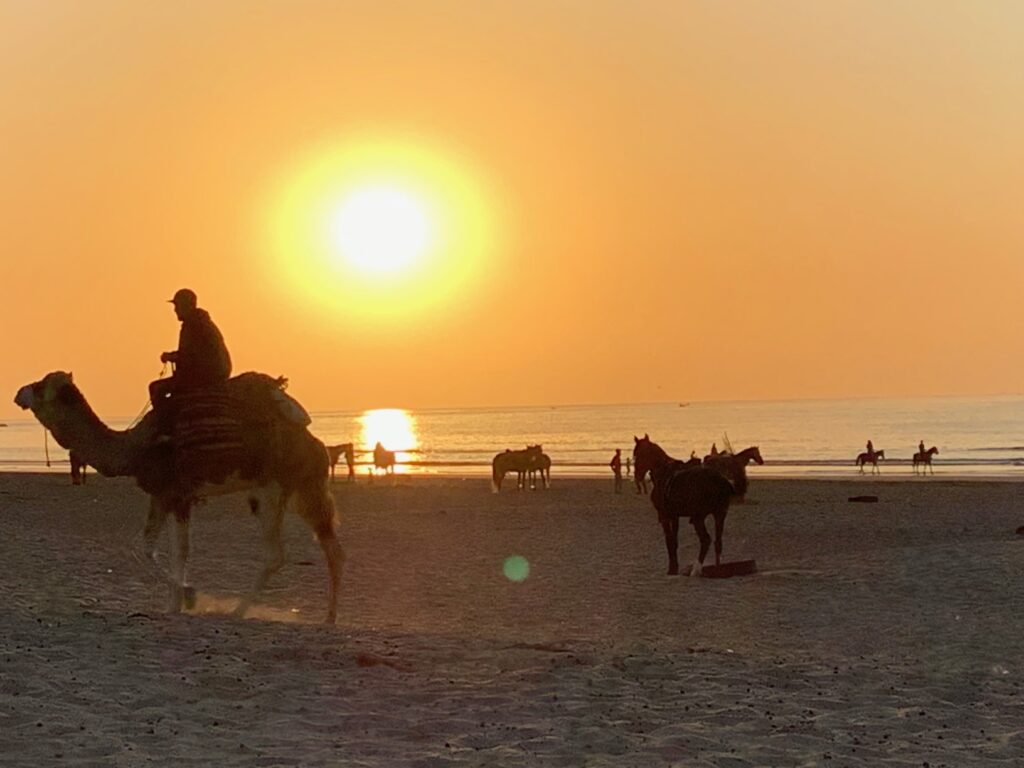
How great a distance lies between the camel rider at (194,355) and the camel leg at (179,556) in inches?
45.9

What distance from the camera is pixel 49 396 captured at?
13023 mm

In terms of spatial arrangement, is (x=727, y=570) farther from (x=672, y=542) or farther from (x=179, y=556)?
(x=179, y=556)

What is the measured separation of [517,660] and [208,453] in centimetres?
393

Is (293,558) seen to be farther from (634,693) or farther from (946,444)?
(946,444)

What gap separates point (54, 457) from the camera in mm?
107625

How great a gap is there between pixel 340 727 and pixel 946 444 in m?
93.5

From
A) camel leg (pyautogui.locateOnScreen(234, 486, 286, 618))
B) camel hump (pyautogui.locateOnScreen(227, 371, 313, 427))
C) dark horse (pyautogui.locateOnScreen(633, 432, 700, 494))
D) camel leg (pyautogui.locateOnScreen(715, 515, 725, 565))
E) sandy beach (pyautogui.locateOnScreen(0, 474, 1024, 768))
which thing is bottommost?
sandy beach (pyautogui.locateOnScreen(0, 474, 1024, 768))

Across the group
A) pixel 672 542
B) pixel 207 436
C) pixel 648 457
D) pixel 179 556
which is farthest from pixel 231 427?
pixel 648 457

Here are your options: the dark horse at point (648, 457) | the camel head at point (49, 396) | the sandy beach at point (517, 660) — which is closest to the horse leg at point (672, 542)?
the sandy beach at point (517, 660)

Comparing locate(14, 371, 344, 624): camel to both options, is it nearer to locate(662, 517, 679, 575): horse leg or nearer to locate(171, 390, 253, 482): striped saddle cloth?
locate(171, 390, 253, 482): striped saddle cloth

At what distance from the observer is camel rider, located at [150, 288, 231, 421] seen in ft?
41.0

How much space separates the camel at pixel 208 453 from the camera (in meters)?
12.5

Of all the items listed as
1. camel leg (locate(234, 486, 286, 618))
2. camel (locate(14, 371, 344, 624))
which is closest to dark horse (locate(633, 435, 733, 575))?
camel (locate(14, 371, 344, 624))

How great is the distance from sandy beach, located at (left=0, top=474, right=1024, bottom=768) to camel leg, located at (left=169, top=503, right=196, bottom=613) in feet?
1.06
